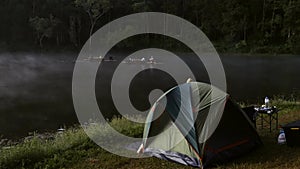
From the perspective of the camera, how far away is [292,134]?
5.57 metres

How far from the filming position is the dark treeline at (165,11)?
1491 inches

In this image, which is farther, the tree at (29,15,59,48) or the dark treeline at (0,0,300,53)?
the tree at (29,15,59,48)

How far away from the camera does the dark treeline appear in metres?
37.9

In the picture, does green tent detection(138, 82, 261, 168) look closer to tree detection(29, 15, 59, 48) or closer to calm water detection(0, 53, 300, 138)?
calm water detection(0, 53, 300, 138)

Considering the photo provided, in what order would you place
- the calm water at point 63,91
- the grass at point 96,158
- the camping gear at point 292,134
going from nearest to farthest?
the grass at point 96,158 < the camping gear at point 292,134 < the calm water at point 63,91

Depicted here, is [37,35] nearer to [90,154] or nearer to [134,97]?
[134,97]

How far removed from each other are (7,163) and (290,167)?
4.34 metres

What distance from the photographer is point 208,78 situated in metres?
18.6

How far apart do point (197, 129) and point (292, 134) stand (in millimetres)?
1631

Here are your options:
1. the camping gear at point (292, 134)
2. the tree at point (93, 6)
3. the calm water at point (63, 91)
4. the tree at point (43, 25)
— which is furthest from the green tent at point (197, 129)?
the tree at point (43, 25)

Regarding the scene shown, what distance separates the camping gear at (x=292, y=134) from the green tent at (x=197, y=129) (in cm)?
48

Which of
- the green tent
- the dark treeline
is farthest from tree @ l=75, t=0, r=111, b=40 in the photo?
the green tent

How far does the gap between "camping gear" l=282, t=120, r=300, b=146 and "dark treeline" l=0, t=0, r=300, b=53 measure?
31659 millimetres

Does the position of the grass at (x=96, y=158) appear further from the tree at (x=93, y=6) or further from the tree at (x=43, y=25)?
the tree at (x=43, y=25)
